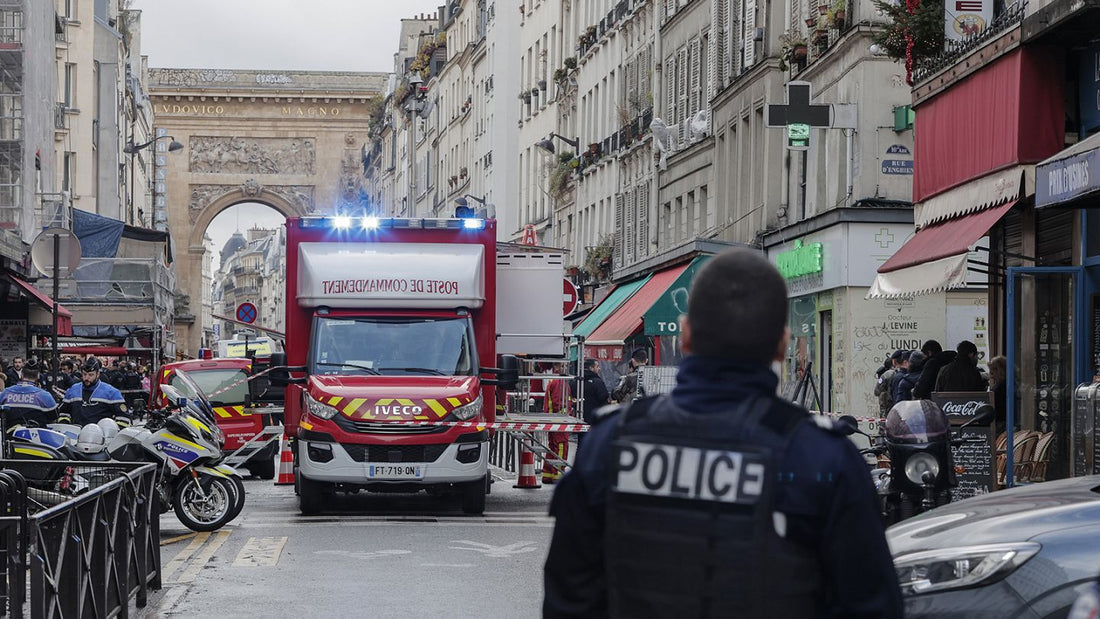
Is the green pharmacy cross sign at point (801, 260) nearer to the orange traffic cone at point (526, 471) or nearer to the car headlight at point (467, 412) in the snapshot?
the orange traffic cone at point (526, 471)

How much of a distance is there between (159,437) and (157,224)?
298 feet

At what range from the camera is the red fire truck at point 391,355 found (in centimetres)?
1741

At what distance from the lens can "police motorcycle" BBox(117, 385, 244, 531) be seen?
15.8m

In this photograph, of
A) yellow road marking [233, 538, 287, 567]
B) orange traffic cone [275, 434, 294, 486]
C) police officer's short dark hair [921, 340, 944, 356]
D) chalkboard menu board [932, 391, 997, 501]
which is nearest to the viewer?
chalkboard menu board [932, 391, 997, 501]

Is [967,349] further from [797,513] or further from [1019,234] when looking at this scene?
[797,513]

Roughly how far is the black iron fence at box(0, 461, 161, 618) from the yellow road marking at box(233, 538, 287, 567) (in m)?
1.72

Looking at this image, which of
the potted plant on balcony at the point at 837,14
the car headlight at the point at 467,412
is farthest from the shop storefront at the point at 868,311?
the car headlight at the point at 467,412

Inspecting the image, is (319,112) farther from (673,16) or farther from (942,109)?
(942,109)

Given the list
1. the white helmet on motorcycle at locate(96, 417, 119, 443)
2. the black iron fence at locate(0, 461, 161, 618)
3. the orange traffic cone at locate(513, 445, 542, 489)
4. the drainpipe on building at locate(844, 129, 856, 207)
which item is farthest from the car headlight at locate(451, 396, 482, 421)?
the drainpipe on building at locate(844, 129, 856, 207)

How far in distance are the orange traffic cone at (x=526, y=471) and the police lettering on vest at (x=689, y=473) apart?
1813 centimetres

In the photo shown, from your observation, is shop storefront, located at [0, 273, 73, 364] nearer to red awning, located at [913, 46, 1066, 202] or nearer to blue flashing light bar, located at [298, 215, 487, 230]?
blue flashing light bar, located at [298, 215, 487, 230]

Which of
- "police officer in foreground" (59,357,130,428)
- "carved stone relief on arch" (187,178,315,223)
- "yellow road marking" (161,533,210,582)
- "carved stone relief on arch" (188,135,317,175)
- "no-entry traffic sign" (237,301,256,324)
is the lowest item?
"yellow road marking" (161,533,210,582)

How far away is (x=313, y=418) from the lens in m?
17.6

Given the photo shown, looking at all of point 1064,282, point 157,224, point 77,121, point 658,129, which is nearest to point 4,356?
point 658,129
